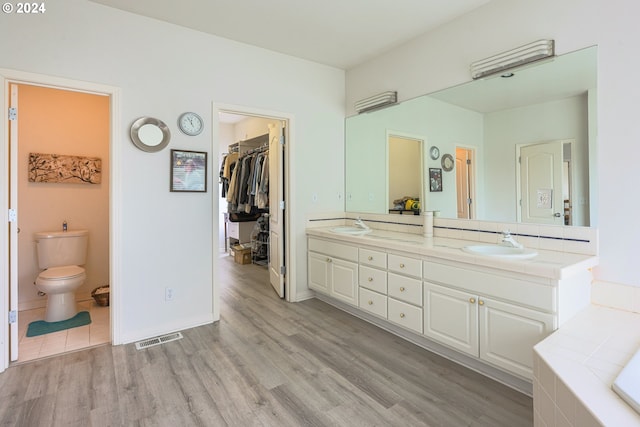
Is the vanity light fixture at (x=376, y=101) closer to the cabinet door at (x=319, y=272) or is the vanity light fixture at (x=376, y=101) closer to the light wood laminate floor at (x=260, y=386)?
the cabinet door at (x=319, y=272)

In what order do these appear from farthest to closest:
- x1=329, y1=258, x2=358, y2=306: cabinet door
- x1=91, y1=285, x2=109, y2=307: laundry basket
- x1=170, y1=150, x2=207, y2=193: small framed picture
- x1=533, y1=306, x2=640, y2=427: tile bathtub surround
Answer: x1=91, y1=285, x2=109, y2=307: laundry basket, x1=329, y1=258, x2=358, y2=306: cabinet door, x1=170, y1=150, x2=207, y2=193: small framed picture, x1=533, y1=306, x2=640, y2=427: tile bathtub surround

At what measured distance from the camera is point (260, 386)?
207 centimetres

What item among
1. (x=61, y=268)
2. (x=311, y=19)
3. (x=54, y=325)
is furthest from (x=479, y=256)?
(x=61, y=268)

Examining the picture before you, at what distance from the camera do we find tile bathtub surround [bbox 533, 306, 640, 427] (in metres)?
1.07

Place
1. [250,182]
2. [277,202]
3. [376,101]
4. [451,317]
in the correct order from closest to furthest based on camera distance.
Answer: [451,317] → [376,101] → [277,202] → [250,182]

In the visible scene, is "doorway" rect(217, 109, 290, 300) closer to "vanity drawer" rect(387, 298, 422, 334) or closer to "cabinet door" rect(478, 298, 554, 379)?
"vanity drawer" rect(387, 298, 422, 334)

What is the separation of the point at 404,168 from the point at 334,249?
3.62 ft

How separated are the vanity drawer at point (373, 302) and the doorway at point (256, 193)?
1077 mm

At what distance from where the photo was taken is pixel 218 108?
3078 mm

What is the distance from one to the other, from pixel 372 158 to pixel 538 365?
8.72 feet

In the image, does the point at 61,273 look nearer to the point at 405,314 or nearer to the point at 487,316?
the point at 405,314

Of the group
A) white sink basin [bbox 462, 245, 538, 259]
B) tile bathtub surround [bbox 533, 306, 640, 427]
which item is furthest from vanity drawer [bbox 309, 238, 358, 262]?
tile bathtub surround [bbox 533, 306, 640, 427]

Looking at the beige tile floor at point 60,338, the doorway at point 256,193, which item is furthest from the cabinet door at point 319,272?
the beige tile floor at point 60,338

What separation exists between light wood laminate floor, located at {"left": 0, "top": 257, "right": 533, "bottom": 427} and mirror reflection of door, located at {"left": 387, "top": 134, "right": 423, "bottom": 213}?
1393 millimetres
